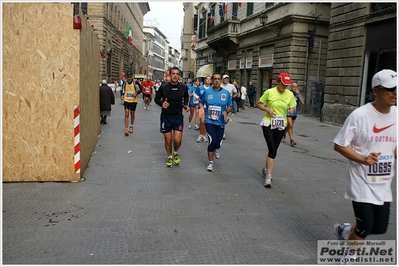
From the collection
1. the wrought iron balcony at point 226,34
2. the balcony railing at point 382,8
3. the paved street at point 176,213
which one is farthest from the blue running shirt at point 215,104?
the wrought iron balcony at point 226,34

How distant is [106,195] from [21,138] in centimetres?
160

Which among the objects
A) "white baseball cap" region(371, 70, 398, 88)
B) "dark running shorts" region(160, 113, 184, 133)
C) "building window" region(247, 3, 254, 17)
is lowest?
"dark running shorts" region(160, 113, 184, 133)

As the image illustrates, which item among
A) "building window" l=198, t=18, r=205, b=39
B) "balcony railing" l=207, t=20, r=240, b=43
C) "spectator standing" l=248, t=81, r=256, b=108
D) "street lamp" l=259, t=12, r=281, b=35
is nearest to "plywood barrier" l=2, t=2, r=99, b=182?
"street lamp" l=259, t=12, r=281, b=35

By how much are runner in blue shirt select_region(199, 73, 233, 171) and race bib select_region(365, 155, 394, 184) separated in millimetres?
4094

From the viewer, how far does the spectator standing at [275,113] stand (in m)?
6.04

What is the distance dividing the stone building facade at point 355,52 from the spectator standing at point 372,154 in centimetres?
1152

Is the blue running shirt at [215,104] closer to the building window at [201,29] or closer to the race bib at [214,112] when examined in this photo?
the race bib at [214,112]

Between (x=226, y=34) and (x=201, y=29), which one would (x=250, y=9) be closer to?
(x=226, y=34)

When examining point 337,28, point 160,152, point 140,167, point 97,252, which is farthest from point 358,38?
point 97,252

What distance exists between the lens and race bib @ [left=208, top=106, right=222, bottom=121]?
279 inches

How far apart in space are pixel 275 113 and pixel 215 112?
1355mm

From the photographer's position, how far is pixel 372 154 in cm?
306

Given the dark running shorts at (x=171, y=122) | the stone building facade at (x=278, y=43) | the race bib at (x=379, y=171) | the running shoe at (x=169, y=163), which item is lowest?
the running shoe at (x=169, y=163)

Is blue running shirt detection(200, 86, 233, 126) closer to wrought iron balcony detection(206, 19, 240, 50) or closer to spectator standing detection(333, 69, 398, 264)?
spectator standing detection(333, 69, 398, 264)
